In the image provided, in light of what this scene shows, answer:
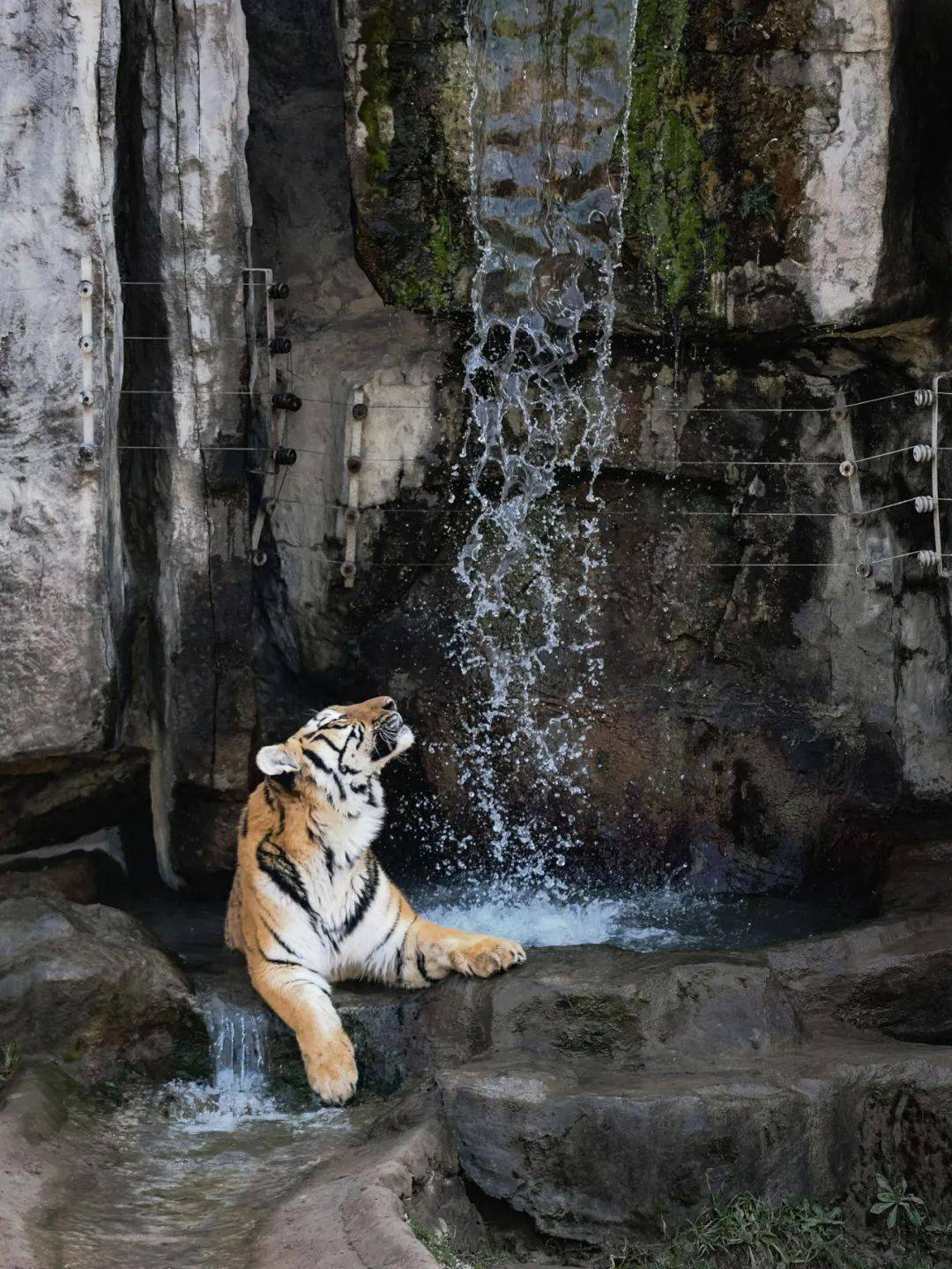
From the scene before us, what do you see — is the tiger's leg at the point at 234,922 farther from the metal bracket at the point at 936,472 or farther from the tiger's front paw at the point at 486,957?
the metal bracket at the point at 936,472

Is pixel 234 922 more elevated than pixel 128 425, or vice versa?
pixel 128 425

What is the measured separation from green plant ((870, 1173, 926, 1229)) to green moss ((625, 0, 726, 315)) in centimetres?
436

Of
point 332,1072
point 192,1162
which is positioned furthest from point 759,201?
point 192,1162

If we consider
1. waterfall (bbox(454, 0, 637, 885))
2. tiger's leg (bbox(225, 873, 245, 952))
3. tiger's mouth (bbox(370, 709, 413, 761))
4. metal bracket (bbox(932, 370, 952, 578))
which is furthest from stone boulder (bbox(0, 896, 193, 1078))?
metal bracket (bbox(932, 370, 952, 578))

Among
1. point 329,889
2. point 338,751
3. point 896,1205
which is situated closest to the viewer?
point 896,1205

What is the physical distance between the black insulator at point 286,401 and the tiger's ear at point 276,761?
86.2 inches

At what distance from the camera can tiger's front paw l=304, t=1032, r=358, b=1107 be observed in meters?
5.98

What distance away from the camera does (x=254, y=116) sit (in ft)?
28.6

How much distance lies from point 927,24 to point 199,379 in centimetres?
356

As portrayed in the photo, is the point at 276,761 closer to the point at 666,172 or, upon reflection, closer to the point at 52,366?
the point at 52,366

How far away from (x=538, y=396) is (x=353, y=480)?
1.02 metres

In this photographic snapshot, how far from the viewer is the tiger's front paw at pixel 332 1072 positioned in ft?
19.6

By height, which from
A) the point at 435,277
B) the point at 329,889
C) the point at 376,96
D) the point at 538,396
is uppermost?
the point at 376,96

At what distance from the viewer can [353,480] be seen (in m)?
8.27
